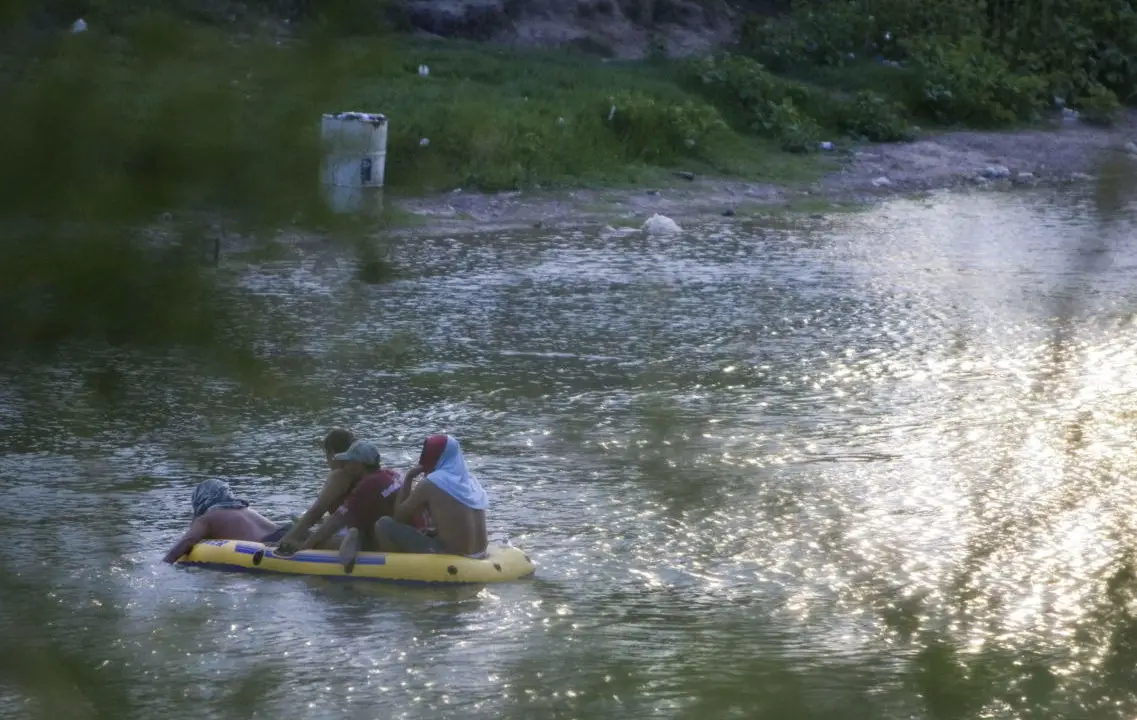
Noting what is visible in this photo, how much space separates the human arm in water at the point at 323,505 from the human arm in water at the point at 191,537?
298 mm

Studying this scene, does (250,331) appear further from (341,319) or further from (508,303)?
(508,303)

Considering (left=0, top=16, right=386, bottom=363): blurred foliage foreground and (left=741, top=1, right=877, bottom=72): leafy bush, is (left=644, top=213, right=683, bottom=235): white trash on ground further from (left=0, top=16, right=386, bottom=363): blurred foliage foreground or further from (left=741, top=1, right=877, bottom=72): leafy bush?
(left=0, top=16, right=386, bottom=363): blurred foliage foreground

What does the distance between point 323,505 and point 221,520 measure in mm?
388

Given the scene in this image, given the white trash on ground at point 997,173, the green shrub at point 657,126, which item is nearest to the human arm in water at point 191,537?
the green shrub at point 657,126

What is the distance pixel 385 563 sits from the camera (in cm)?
584

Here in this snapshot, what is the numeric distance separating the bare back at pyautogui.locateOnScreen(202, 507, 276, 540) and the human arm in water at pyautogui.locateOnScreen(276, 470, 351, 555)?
0.60 ft

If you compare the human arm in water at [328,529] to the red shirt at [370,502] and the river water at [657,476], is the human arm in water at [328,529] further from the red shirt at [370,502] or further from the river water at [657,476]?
the river water at [657,476]

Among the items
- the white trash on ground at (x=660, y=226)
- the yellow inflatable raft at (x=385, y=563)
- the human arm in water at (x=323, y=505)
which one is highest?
the white trash on ground at (x=660, y=226)

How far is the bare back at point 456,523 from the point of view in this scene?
5.82m

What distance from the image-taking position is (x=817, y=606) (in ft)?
17.5

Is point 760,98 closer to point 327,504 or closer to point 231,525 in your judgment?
point 327,504

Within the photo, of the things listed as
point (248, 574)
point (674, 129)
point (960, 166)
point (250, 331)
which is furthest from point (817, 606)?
point (960, 166)

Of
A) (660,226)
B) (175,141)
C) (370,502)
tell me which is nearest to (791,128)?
(660,226)

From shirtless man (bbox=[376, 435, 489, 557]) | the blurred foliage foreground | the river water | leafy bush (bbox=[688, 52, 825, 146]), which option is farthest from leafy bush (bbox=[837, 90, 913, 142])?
the blurred foliage foreground
